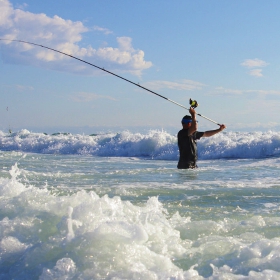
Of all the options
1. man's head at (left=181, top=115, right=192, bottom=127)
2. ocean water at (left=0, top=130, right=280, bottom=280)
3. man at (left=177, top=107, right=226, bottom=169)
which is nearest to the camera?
ocean water at (left=0, top=130, right=280, bottom=280)

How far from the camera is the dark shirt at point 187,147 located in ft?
30.0

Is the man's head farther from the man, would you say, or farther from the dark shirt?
the dark shirt

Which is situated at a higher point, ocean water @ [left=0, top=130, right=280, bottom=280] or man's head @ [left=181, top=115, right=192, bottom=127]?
man's head @ [left=181, top=115, right=192, bottom=127]

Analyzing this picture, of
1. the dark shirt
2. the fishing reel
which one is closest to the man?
the dark shirt

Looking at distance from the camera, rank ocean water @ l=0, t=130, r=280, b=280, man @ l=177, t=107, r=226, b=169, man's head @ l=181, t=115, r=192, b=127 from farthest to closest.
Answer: man's head @ l=181, t=115, r=192, b=127 → man @ l=177, t=107, r=226, b=169 → ocean water @ l=0, t=130, r=280, b=280

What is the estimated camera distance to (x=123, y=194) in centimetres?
706

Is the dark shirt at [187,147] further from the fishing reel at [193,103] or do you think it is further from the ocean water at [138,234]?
the ocean water at [138,234]

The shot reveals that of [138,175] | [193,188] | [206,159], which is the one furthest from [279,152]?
[193,188]

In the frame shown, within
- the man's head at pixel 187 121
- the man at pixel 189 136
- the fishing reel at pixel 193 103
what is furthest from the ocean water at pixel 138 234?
the fishing reel at pixel 193 103

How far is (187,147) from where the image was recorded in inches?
367

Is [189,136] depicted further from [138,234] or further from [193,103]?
[138,234]

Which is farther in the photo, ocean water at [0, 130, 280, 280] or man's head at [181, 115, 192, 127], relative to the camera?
man's head at [181, 115, 192, 127]

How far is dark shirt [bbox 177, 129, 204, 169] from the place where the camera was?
913 cm

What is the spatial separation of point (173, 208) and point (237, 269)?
2.51 m
